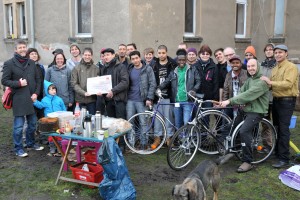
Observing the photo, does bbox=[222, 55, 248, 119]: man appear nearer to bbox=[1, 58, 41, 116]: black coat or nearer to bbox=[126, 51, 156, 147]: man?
bbox=[126, 51, 156, 147]: man

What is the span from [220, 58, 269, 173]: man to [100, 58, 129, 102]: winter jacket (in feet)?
6.10

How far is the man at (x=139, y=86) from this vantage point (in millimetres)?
6180

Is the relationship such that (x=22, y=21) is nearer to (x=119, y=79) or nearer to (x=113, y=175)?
(x=119, y=79)

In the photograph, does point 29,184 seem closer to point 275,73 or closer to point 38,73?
point 38,73

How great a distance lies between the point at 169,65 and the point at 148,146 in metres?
1.66

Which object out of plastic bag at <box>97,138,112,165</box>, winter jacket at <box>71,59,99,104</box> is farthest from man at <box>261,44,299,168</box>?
winter jacket at <box>71,59,99,104</box>

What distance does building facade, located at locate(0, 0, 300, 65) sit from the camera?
9461 millimetres

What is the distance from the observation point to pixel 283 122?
5422 millimetres

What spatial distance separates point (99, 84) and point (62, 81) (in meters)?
0.93

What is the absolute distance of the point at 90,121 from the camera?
4613 millimetres

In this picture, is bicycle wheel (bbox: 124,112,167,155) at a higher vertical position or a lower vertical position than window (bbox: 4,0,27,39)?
lower

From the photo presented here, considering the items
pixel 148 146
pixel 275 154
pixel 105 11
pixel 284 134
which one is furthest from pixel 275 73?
pixel 105 11

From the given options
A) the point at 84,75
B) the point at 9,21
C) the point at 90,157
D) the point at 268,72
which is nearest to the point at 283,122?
the point at 268,72

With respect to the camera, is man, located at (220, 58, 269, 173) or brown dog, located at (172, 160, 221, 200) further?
man, located at (220, 58, 269, 173)
